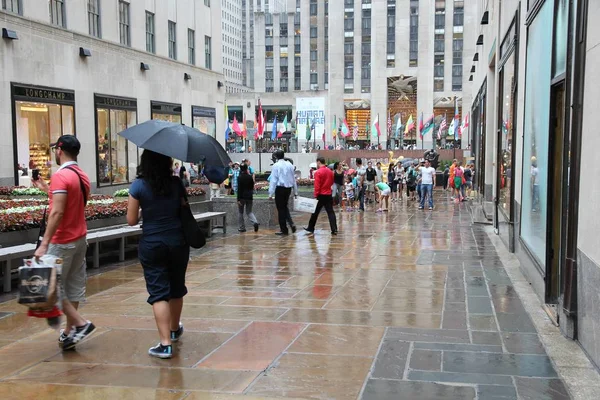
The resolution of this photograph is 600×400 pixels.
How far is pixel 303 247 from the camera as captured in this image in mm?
11953

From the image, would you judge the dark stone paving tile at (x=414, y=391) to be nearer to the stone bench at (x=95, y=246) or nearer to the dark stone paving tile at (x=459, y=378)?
the dark stone paving tile at (x=459, y=378)

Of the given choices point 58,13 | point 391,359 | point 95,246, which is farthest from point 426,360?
point 58,13

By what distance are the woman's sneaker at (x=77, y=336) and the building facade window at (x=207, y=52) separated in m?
29.7

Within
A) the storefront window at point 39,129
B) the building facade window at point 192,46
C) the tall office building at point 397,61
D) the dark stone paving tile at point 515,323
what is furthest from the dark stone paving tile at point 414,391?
the tall office building at point 397,61

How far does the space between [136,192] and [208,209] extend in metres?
10.6

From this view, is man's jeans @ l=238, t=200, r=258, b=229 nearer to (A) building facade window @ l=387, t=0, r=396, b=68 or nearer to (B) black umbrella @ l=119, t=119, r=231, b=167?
(B) black umbrella @ l=119, t=119, r=231, b=167

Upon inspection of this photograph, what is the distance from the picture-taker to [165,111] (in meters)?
29.7

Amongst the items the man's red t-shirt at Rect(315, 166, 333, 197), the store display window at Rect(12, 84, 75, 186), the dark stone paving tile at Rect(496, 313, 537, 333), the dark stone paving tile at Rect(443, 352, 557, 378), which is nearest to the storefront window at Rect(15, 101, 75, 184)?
the store display window at Rect(12, 84, 75, 186)

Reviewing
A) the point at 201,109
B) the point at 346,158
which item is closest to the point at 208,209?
the point at 201,109

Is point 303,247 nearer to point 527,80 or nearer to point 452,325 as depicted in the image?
point 527,80

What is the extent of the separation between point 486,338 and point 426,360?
0.90m

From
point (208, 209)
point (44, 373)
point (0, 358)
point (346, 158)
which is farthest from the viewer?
point (346, 158)

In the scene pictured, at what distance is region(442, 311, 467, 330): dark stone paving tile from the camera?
622cm

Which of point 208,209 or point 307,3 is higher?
point 307,3
